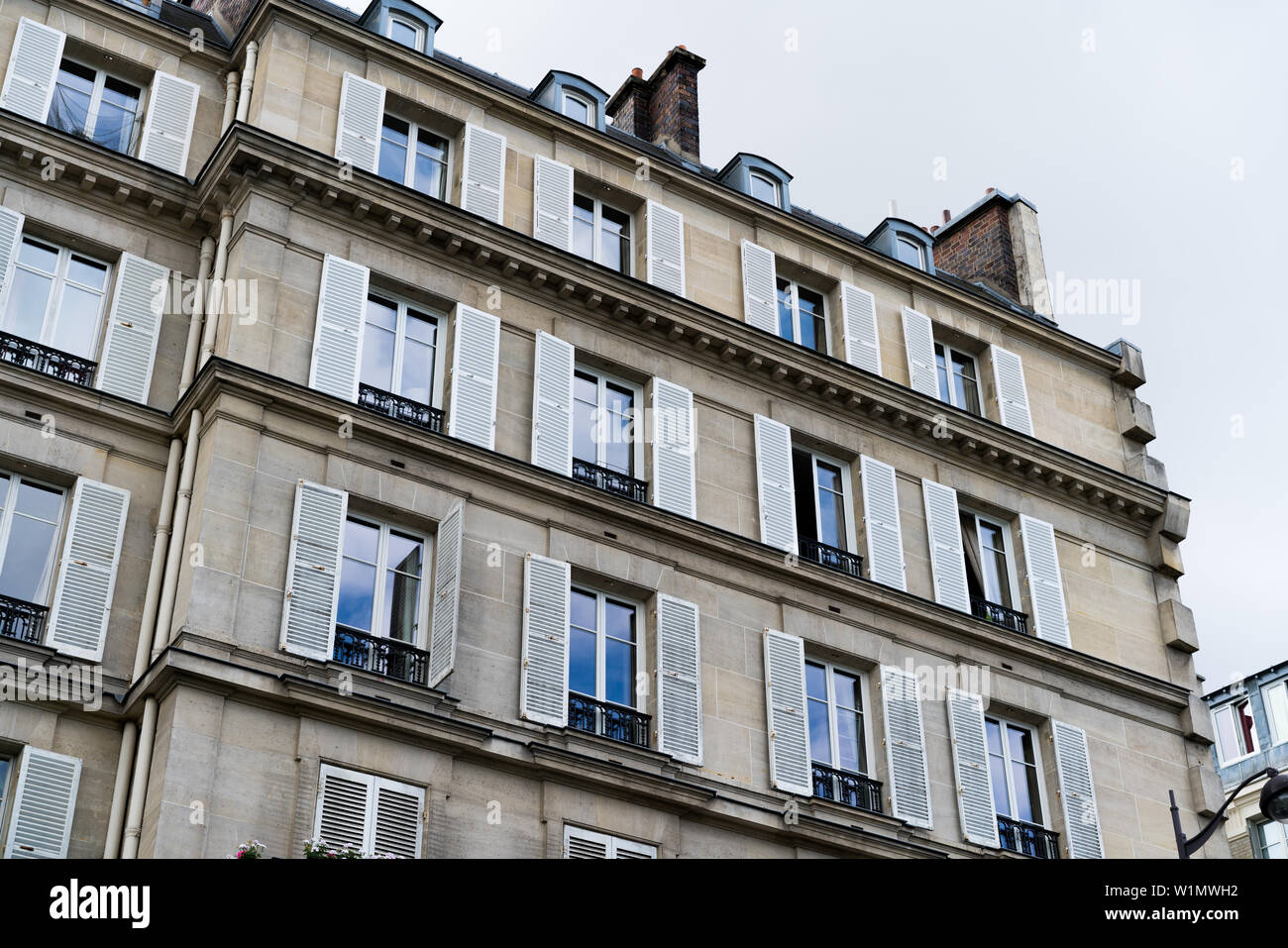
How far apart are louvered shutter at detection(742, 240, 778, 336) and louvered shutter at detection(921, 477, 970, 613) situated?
9.57 feet

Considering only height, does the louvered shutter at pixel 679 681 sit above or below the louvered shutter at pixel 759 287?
below

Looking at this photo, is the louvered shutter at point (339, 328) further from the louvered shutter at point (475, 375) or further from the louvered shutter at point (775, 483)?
A: the louvered shutter at point (775, 483)

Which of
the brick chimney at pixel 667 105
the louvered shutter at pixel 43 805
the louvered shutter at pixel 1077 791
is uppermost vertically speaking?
the brick chimney at pixel 667 105

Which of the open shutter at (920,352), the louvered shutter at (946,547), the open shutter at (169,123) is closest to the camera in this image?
the open shutter at (169,123)

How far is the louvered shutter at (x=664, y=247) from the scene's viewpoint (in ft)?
71.6

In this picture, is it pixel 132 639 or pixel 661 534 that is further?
pixel 661 534

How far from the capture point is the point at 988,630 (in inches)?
850

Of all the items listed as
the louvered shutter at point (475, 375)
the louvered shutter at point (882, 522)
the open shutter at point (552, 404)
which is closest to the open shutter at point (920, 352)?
the louvered shutter at point (882, 522)

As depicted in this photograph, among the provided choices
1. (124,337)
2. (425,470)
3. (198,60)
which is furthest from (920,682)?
(198,60)

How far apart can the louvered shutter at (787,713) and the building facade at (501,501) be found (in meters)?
0.04

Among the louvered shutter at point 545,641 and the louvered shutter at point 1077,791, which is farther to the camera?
the louvered shutter at point 1077,791

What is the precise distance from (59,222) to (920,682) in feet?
36.1

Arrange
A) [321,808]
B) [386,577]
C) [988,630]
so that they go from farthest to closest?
1. [988,630]
2. [386,577]
3. [321,808]

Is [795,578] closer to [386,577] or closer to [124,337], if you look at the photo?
[386,577]
